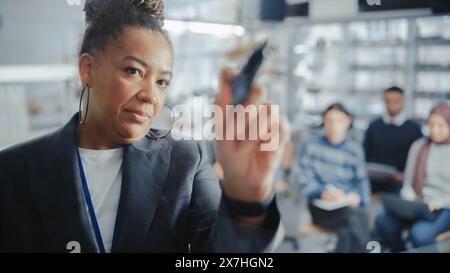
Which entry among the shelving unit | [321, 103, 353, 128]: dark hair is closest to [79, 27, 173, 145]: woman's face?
the shelving unit

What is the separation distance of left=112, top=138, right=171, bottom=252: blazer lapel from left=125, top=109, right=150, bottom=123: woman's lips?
9 centimetres

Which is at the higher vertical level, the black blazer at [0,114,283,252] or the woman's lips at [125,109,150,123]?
the woman's lips at [125,109,150,123]

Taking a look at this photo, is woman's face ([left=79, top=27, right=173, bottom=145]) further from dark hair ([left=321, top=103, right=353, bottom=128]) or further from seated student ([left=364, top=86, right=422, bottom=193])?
seated student ([left=364, top=86, right=422, bottom=193])

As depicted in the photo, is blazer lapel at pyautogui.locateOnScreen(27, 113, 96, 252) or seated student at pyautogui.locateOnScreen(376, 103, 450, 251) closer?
blazer lapel at pyautogui.locateOnScreen(27, 113, 96, 252)

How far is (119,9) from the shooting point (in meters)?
1.83

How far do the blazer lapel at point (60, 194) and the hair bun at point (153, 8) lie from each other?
636 millimetres

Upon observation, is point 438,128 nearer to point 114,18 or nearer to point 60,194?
point 114,18

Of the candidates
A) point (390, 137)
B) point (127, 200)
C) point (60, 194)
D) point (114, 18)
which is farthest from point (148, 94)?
point (390, 137)

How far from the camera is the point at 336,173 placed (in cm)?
198

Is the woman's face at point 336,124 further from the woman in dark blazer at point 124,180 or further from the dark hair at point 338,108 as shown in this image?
the woman in dark blazer at point 124,180

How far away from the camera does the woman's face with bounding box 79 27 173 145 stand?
1830mm

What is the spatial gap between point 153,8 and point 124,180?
28.2 inches
